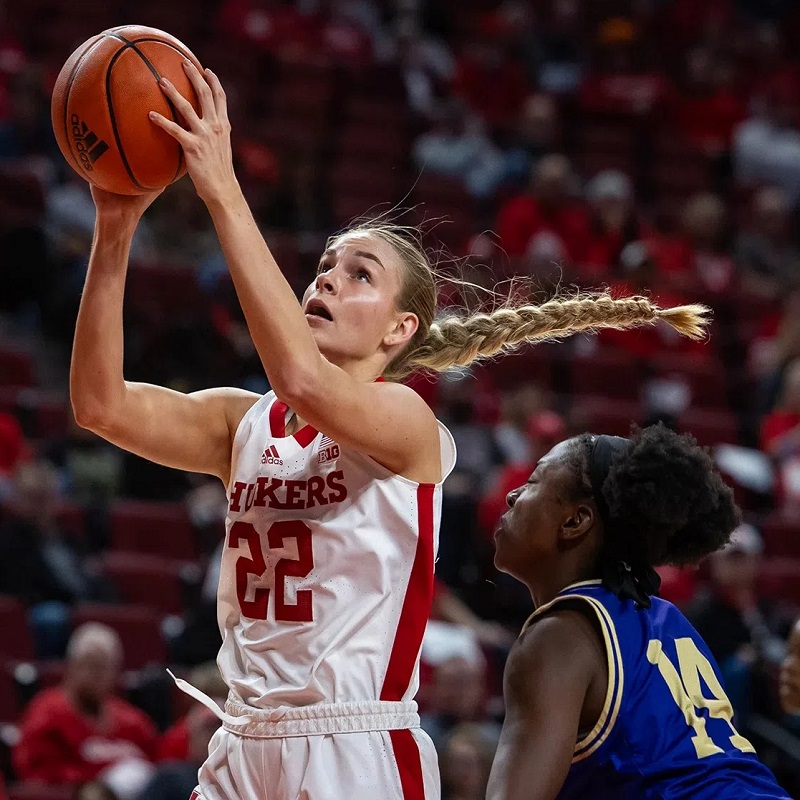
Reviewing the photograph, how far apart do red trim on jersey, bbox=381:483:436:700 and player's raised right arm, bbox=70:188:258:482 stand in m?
0.53

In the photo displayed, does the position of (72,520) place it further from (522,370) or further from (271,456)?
(271,456)

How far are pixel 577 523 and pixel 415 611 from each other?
14.1 inches

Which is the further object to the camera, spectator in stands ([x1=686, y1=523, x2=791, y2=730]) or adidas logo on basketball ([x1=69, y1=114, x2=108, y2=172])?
spectator in stands ([x1=686, y1=523, x2=791, y2=730])

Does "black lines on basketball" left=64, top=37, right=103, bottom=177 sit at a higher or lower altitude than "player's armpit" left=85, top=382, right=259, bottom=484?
higher

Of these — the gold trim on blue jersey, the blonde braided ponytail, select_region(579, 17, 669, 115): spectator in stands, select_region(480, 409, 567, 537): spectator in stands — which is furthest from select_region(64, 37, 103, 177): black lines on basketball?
select_region(579, 17, 669, 115): spectator in stands

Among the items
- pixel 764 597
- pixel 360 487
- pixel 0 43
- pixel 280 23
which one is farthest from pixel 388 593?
pixel 280 23

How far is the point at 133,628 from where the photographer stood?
6.20 m

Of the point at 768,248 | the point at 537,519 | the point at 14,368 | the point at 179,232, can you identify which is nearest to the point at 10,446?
the point at 14,368

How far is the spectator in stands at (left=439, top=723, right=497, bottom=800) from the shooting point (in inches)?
201

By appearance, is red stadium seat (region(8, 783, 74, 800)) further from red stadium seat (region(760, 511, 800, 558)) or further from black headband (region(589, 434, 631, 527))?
red stadium seat (region(760, 511, 800, 558))

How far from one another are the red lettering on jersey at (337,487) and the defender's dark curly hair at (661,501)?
0.46 meters

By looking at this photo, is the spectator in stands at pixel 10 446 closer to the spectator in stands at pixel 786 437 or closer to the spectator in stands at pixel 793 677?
the spectator in stands at pixel 786 437

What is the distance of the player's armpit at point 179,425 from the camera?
2879 millimetres

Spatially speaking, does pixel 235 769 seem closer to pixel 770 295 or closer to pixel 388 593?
pixel 388 593
